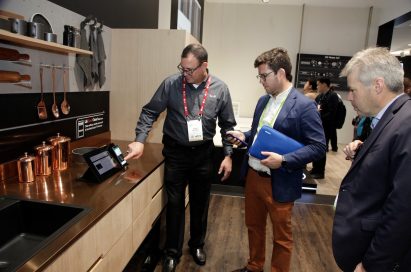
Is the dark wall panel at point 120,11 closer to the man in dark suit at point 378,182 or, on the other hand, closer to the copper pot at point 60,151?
the copper pot at point 60,151

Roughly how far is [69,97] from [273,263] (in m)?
1.75

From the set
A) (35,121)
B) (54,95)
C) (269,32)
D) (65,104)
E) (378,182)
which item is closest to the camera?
(378,182)

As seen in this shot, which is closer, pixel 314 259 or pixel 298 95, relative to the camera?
pixel 298 95

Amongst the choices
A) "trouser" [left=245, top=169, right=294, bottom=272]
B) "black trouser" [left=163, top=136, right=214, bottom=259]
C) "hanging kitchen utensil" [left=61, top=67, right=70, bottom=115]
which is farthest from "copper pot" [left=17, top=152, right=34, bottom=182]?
"trouser" [left=245, top=169, right=294, bottom=272]

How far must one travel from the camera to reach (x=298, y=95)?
175cm

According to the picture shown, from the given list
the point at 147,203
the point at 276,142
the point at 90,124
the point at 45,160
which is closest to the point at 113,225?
the point at 147,203

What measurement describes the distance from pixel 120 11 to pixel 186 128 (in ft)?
4.61

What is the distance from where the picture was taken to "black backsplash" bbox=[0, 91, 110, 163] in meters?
1.56

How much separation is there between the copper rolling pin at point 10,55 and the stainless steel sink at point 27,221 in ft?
2.20

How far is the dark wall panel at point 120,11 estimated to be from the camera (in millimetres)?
2088

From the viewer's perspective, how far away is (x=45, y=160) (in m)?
1.66

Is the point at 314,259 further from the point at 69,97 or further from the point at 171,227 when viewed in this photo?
the point at 69,97

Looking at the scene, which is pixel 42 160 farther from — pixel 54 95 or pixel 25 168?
pixel 54 95

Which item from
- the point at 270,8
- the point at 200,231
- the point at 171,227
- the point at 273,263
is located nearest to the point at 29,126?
the point at 171,227
